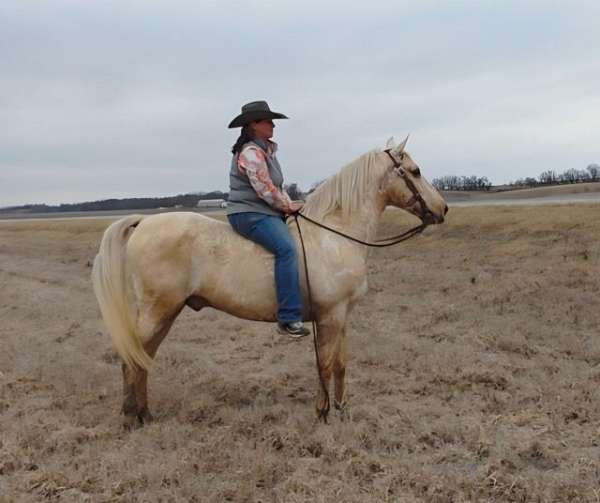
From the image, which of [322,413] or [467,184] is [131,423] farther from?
[467,184]

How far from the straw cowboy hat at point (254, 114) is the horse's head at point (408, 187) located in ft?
3.38

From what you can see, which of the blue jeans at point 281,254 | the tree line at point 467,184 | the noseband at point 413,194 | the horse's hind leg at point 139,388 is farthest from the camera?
the tree line at point 467,184

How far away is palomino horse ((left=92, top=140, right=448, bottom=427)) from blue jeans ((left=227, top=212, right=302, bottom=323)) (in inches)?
4.5

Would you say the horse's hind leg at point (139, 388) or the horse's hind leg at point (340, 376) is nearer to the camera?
the horse's hind leg at point (139, 388)

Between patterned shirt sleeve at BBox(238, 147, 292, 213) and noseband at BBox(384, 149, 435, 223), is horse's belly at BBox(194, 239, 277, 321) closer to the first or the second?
patterned shirt sleeve at BBox(238, 147, 292, 213)

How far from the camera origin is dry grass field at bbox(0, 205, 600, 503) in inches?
148

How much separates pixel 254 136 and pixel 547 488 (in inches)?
134

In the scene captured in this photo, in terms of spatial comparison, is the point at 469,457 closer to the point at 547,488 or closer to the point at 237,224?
the point at 547,488

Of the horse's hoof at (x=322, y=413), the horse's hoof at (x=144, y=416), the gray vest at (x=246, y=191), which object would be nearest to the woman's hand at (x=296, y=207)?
the gray vest at (x=246, y=191)

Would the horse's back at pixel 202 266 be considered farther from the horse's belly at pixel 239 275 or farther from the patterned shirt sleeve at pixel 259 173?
the patterned shirt sleeve at pixel 259 173

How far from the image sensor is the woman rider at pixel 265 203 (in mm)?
4750

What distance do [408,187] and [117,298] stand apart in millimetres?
2702

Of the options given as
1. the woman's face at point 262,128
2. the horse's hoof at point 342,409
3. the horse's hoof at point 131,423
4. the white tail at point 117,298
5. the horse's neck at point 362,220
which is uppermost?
the woman's face at point 262,128

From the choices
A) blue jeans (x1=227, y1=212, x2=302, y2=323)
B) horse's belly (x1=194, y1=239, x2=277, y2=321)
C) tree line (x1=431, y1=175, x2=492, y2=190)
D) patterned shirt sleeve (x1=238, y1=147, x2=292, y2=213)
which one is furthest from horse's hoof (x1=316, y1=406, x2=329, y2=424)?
tree line (x1=431, y1=175, x2=492, y2=190)
